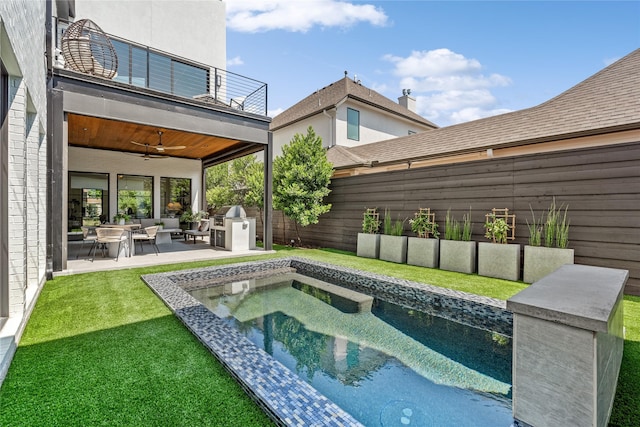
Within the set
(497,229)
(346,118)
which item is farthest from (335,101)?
(497,229)

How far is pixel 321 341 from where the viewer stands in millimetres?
4227

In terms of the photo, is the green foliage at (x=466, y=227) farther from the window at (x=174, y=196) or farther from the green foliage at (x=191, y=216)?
the window at (x=174, y=196)

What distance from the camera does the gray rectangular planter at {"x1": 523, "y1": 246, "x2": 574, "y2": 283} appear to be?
562cm

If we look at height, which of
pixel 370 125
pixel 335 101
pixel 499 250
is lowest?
pixel 499 250

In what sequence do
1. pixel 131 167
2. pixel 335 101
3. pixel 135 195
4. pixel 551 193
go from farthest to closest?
1. pixel 335 101
2. pixel 135 195
3. pixel 131 167
4. pixel 551 193

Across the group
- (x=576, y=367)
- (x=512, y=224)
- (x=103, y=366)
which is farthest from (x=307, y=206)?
(x=576, y=367)

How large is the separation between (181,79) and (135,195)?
512cm

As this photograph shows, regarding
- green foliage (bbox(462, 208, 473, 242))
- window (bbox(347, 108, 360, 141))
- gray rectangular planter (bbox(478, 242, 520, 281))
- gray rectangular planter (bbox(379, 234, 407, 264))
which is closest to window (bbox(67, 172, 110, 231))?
window (bbox(347, 108, 360, 141))

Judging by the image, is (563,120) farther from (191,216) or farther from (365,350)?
(191,216)

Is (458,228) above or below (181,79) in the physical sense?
below

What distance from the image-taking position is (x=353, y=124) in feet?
49.7

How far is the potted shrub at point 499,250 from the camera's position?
244 inches

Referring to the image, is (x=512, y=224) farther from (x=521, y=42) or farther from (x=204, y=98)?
(x=204, y=98)

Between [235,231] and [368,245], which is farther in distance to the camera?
[235,231]
